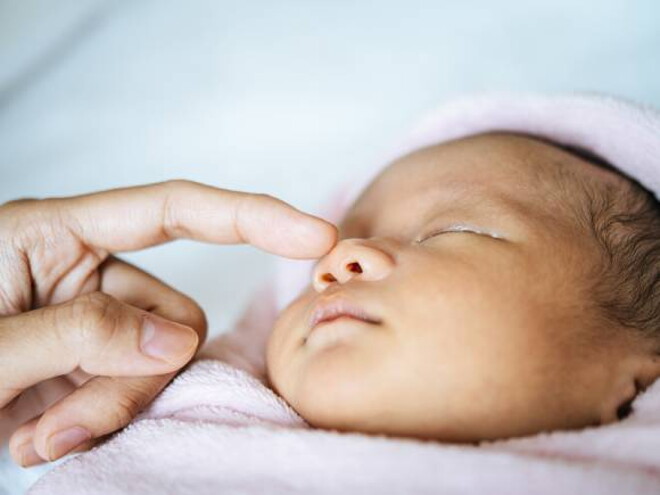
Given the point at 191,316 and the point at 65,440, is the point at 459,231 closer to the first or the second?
the point at 191,316

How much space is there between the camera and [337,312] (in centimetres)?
87

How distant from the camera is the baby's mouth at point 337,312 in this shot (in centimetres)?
85

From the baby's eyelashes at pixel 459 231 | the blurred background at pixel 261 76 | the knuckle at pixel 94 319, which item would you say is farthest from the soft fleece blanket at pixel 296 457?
the blurred background at pixel 261 76

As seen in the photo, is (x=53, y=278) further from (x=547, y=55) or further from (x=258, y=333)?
(x=547, y=55)

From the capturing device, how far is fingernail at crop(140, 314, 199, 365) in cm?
90

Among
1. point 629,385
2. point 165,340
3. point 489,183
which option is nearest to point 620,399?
point 629,385

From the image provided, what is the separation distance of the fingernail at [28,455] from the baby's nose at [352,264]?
447 mm

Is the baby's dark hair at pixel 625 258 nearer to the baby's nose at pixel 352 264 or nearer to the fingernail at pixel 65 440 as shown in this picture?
the baby's nose at pixel 352 264

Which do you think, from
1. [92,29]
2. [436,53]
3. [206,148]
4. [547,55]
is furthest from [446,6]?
[92,29]

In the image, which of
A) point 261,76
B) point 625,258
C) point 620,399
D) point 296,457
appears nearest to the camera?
point 296,457

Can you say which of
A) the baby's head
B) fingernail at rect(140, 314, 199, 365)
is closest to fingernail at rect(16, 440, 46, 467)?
fingernail at rect(140, 314, 199, 365)

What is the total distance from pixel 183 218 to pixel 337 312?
0.99ft

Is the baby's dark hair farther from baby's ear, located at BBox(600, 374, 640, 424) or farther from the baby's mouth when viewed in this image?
the baby's mouth

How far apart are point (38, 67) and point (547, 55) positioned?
127cm
